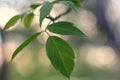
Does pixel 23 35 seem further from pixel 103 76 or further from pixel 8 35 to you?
pixel 103 76

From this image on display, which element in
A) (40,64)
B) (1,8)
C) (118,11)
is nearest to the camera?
(1,8)

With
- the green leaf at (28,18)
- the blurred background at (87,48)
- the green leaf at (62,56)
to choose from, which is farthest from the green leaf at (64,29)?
the blurred background at (87,48)

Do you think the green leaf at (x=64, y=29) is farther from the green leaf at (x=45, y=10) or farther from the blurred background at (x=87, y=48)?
the blurred background at (x=87, y=48)

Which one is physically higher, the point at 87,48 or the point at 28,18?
the point at 28,18

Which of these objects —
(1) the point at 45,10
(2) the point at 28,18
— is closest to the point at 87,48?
(2) the point at 28,18

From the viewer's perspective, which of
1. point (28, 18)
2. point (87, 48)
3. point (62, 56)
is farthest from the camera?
point (87, 48)

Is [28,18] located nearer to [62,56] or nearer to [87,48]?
[62,56]

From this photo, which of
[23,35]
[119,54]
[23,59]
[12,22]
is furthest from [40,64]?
[12,22]
